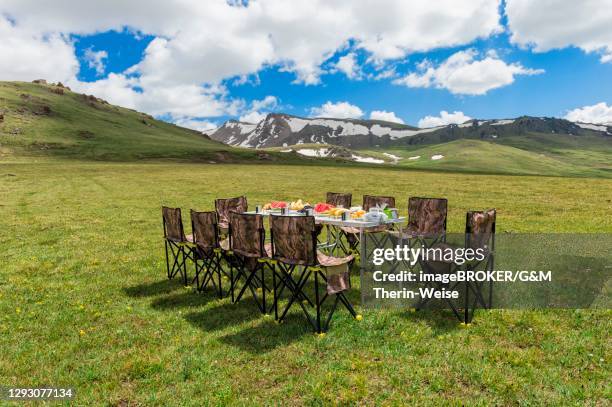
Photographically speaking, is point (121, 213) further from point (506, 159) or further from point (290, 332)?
point (506, 159)

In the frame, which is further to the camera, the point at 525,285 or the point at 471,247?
Result: the point at 525,285

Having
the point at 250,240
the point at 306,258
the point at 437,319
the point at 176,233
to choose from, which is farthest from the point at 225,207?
the point at 437,319

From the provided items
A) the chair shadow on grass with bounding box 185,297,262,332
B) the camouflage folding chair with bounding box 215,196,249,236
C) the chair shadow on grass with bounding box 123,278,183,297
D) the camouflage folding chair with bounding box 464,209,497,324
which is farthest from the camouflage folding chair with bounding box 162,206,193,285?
the camouflage folding chair with bounding box 464,209,497,324

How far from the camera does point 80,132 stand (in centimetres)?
12238

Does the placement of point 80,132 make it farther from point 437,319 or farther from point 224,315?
point 437,319

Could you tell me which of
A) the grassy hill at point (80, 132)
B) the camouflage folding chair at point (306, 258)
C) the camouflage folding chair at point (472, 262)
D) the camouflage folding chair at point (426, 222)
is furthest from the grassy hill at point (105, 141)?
the camouflage folding chair at point (472, 262)

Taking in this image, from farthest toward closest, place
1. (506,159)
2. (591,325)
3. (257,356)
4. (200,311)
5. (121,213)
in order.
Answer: (506,159), (121,213), (200,311), (591,325), (257,356)

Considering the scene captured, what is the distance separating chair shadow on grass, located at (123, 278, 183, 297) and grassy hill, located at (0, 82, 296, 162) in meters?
83.1

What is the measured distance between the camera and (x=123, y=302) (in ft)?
30.3

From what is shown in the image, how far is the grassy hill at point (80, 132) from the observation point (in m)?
93.7

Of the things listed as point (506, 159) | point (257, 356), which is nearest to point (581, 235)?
point (257, 356)

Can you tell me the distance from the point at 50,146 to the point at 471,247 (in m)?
112

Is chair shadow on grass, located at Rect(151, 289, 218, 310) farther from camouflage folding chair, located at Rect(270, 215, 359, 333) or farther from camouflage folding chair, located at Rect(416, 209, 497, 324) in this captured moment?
camouflage folding chair, located at Rect(416, 209, 497, 324)

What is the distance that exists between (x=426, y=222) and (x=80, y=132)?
135 metres
